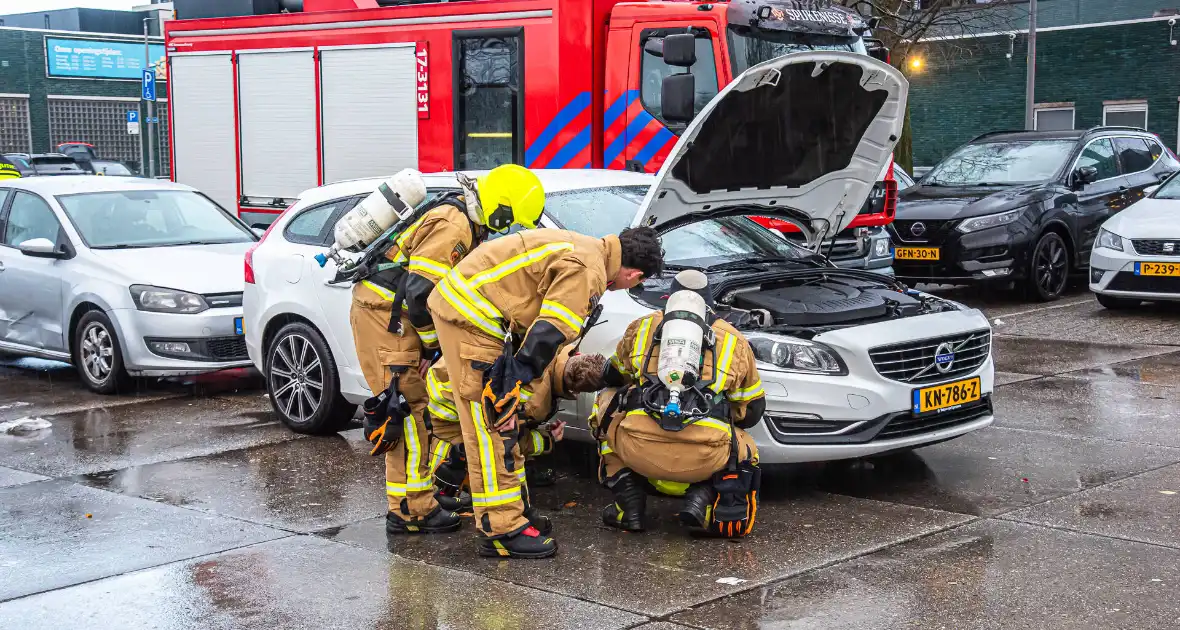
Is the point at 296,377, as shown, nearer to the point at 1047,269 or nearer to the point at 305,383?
the point at 305,383

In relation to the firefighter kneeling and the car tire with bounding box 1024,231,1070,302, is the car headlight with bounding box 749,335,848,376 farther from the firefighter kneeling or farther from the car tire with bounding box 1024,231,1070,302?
the car tire with bounding box 1024,231,1070,302

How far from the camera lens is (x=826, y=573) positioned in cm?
538

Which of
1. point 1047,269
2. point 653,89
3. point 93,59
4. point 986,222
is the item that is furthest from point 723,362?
point 93,59

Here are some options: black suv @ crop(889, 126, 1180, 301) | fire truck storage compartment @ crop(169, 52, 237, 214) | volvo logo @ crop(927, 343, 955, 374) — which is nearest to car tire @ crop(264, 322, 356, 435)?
volvo logo @ crop(927, 343, 955, 374)

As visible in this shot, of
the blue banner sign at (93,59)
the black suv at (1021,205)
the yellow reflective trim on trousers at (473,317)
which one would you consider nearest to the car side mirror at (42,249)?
the yellow reflective trim on trousers at (473,317)

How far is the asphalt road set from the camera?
4.96 meters

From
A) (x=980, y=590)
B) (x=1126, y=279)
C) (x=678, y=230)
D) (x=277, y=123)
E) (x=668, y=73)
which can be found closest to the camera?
(x=980, y=590)

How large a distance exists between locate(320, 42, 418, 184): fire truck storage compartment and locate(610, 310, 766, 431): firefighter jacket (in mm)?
6405

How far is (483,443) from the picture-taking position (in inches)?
223

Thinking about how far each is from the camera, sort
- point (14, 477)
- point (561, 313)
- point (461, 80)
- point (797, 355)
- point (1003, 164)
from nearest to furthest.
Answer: point (561, 313) → point (797, 355) → point (14, 477) → point (461, 80) → point (1003, 164)

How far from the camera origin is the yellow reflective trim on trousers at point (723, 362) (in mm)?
5863

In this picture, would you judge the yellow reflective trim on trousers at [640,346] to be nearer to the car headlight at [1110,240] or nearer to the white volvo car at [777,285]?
the white volvo car at [777,285]

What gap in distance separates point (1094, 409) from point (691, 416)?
13.1ft

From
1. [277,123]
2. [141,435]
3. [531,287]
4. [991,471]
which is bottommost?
[141,435]
